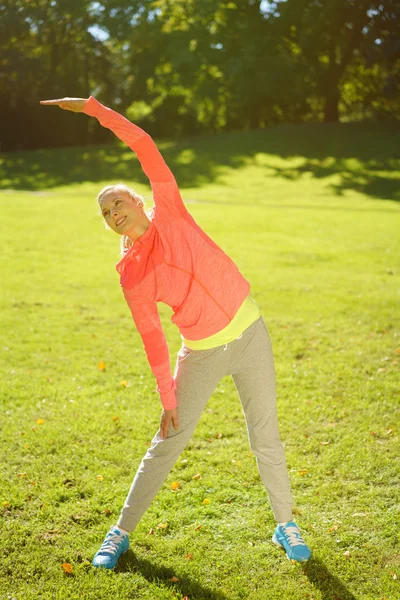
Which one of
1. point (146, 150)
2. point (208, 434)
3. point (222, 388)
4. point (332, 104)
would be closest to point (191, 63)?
point (332, 104)

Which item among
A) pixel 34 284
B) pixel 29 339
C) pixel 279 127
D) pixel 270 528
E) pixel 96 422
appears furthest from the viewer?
pixel 279 127

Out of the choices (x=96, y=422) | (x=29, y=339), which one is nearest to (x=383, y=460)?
(x=96, y=422)

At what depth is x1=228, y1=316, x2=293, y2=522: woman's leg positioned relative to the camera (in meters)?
3.54

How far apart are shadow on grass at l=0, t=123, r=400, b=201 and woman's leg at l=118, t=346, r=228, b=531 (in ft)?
63.4

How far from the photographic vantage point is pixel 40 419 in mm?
5777

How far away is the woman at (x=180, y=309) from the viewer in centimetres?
336

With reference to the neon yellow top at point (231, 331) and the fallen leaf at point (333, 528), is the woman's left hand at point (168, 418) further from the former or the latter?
the fallen leaf at point (333, 528)

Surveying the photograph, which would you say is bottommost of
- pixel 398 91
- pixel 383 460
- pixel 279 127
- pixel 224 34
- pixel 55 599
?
pixel 55 599

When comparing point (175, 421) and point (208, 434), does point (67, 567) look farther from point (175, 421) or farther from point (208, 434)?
point (208, 434)

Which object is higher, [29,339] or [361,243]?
[361,243]

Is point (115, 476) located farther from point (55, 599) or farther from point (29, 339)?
point (29, 339)

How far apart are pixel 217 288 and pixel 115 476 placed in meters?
2.12

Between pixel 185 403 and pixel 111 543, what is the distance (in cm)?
98

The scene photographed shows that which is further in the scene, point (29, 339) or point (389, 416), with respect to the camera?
point (29, 339)
